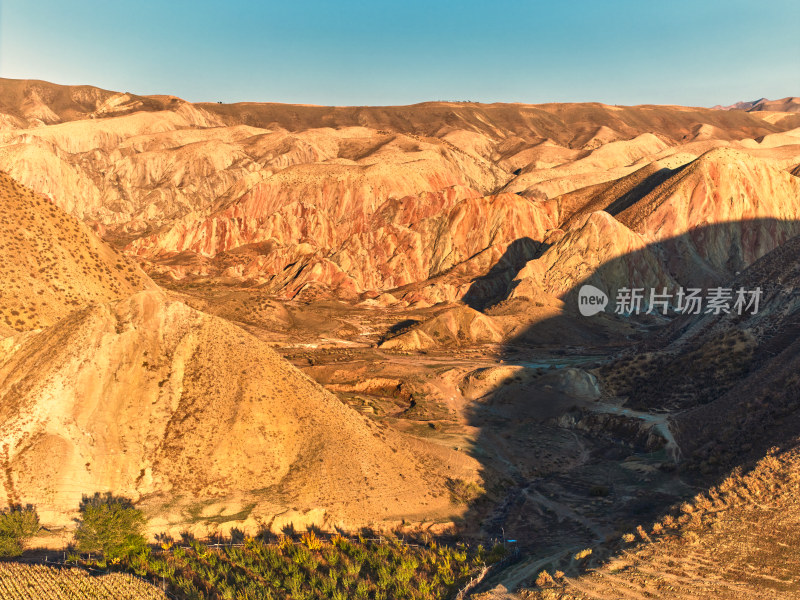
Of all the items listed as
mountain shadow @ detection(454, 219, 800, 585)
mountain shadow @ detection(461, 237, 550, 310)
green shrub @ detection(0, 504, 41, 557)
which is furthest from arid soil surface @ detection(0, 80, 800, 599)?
green shrub @ detection(0, 504, 41, 557)

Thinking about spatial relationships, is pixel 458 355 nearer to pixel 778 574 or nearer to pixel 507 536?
pixel 507 536

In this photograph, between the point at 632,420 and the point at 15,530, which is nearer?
the point at 15,530

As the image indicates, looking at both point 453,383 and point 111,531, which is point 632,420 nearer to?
point 453,383

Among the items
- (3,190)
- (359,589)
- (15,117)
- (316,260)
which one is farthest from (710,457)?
(15,117)

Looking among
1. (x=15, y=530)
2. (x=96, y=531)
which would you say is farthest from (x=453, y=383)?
(x=15, y=530)

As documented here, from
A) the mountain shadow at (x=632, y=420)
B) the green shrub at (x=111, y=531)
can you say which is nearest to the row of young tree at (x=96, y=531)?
the green shrub at (x=111, y=531)

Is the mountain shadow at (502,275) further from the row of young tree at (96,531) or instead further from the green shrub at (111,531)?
the row of young tree at (96,531)

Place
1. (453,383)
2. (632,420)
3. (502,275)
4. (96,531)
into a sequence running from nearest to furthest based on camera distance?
(96,531) → (632,420) → (453,383) → (502,275)
